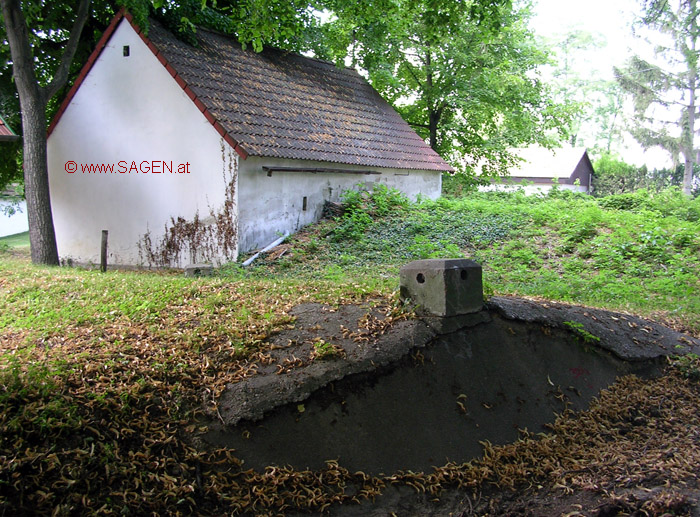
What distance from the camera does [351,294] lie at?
6.29 metres

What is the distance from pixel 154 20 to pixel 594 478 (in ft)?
48.5

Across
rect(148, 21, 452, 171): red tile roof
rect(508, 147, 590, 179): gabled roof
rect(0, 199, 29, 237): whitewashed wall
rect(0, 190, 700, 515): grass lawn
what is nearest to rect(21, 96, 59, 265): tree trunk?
rect(148, 21, 452, 171): red tile roof

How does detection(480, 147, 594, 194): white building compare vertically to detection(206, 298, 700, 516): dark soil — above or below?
above

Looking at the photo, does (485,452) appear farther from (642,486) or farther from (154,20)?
(154,20)

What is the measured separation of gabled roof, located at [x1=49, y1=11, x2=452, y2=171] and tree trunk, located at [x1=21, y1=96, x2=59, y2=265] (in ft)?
8.13

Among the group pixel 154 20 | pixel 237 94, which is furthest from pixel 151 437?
pixel 154 20

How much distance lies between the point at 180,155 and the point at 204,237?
1.97 metres

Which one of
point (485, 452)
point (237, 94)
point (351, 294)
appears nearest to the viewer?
point (485, 452)

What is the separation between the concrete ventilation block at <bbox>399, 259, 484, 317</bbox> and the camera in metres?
5.63

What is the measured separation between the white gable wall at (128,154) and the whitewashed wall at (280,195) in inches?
26.1

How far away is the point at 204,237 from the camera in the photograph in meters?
13.4

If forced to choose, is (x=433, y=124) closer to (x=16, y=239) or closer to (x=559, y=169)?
(x=559, y=169)

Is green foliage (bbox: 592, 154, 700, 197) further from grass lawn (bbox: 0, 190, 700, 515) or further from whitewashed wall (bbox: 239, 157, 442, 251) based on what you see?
grass lawn (bbox: 0, 190, 700, 515)

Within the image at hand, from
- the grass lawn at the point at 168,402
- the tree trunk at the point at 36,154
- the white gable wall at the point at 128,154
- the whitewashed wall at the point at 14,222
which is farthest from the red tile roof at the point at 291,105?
the whitewashed wall at the point at 14,222
